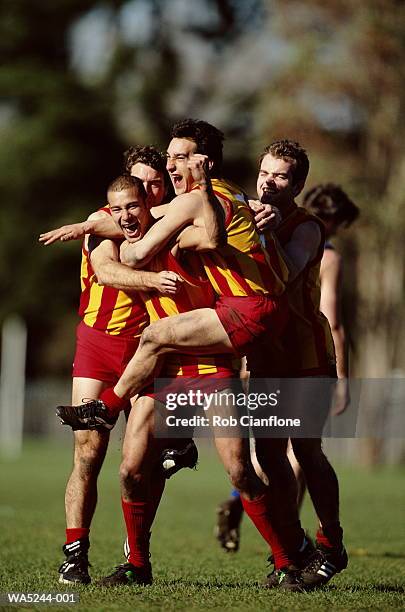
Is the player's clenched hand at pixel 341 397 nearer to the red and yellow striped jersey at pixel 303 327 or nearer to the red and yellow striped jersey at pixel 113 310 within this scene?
the red and yellow striped jersey at pixel 303 327

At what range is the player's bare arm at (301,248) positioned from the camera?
6.96 metres

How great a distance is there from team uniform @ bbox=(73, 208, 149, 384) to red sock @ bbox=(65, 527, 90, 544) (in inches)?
34.8

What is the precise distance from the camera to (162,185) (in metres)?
7.43

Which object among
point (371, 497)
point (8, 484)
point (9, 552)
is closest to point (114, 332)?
point (9, 552)

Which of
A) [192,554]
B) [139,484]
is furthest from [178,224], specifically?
[192,554]

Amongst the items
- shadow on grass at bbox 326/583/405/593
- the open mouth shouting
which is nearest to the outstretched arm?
the open mouth shouting

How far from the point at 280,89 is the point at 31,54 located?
1570cm

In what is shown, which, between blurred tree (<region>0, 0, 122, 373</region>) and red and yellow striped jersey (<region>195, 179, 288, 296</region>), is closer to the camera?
red and yellow striped jersey (<region>195, 179, 288, 296</region>)

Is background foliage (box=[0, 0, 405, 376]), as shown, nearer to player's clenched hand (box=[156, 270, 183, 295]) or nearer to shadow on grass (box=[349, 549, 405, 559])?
shadow on grass (box=[349, 549, 405, 559])

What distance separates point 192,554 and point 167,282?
3475mm

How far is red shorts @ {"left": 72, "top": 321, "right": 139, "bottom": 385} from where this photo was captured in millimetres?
7312

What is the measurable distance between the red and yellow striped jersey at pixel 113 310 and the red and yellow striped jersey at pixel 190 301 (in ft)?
1.62

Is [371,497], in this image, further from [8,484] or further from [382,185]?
[382,185]

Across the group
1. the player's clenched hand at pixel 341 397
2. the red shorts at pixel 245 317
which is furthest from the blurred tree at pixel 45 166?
the red shorts at pixel 245 317
